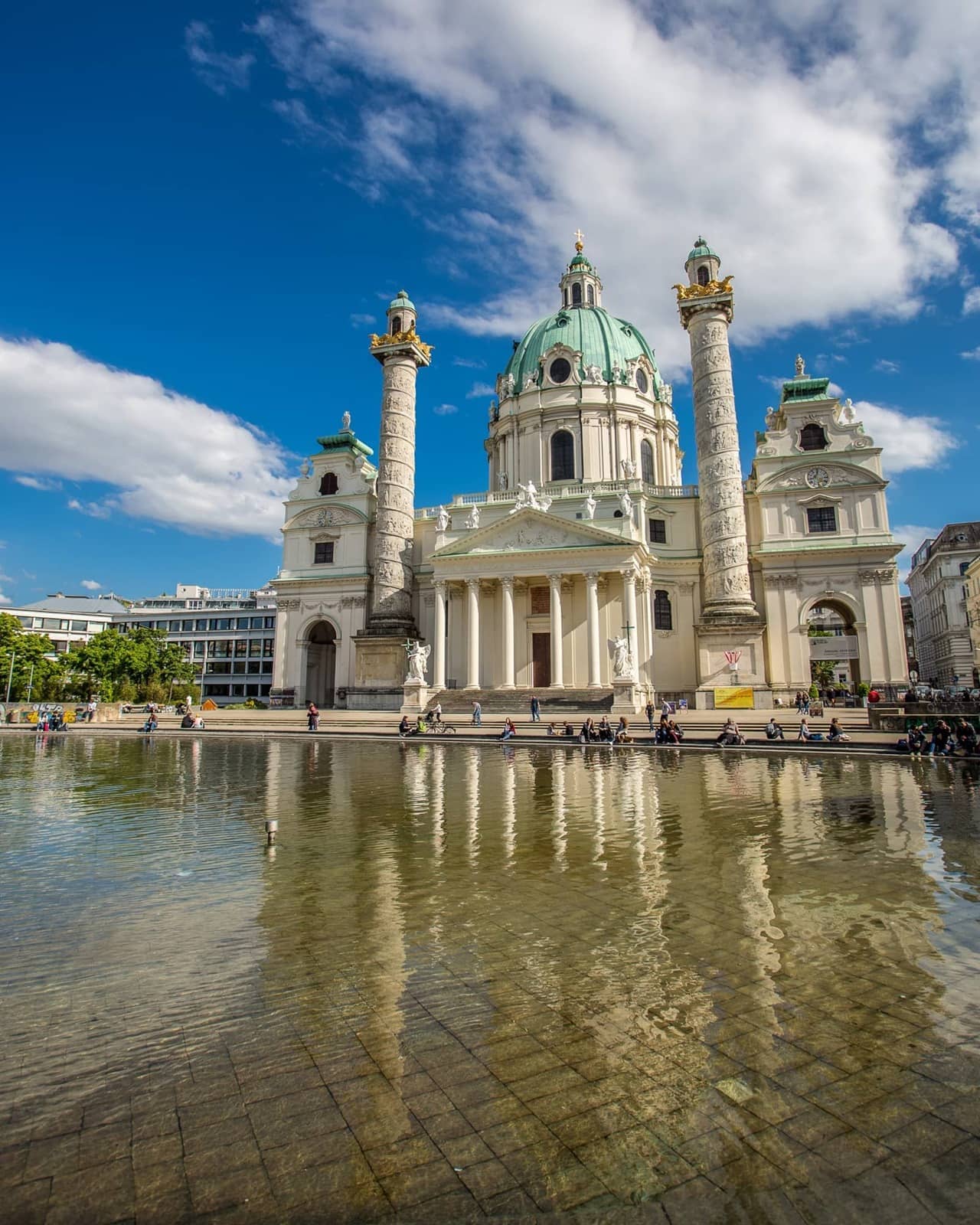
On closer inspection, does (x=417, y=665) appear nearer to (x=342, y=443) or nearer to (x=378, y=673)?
(x=378, y=673)

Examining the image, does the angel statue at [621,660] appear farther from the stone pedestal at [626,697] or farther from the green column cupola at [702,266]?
the green column cupola at [702,266]

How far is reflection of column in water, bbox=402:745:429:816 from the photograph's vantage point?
12.5 metres

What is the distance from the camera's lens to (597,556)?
130ft

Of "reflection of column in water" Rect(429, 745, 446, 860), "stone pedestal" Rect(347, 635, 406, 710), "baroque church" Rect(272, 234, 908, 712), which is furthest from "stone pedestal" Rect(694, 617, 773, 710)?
"reflection of column in water" Rect(429, 745, 446, 860)

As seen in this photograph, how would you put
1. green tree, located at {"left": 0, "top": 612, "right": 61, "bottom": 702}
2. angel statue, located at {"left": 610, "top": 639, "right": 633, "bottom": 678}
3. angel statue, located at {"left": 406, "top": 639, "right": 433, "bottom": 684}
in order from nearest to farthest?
angel statue, located at {"left": 610, "top": 639, "right": 633, "bottom": 678} < angel statue, located at {"left": 406, "top": 639, "right": 433, "bottom": 684} < green tree, located at {"left": 0, "top": 612, "right": 61, "bottom": 702}

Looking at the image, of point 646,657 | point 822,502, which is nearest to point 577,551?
point 646,657

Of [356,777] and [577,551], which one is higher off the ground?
[577,551]

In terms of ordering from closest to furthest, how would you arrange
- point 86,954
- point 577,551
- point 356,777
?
point 86,954
point 356,777
point 577,551

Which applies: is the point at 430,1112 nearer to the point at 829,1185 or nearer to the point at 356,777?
the point at 829,1185

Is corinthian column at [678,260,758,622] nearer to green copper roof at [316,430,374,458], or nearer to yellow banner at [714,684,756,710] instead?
yellow banner at [714,684,756,710]

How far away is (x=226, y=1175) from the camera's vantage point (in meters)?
3.08

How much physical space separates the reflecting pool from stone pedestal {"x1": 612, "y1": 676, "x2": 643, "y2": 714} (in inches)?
938

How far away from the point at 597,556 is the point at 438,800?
92.1 ft

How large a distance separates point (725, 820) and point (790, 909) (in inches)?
168
